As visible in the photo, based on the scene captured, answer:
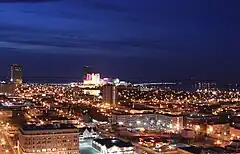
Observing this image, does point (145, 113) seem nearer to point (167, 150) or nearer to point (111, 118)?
point (111, 118)

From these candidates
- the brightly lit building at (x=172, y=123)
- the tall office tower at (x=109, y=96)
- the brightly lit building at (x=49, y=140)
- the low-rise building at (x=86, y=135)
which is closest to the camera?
the brightly lit building at (x=49, y=140)

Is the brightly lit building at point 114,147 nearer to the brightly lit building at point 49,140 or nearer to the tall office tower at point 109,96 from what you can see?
the brightly lit building at point 49,140

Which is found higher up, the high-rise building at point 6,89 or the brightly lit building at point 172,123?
the high-rise building at point 6,89

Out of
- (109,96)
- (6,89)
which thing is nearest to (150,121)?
(109,96)

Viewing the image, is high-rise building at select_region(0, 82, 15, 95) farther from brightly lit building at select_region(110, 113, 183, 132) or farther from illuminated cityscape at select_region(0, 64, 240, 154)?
brightly lit building at select_region(110, 113, 183, 132)

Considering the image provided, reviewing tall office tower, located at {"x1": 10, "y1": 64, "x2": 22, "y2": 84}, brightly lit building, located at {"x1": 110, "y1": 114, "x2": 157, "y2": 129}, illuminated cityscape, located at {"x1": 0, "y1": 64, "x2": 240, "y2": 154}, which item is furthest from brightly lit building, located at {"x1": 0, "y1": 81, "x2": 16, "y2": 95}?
brightly lit building, located at {"x1": 110, "y1": 114, "x2": 157, "y2": 129}

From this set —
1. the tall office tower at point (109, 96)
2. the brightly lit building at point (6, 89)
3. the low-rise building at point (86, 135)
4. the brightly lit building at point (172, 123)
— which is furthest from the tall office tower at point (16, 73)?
the low-rise building at point (86, 135)

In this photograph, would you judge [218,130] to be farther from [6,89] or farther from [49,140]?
[6,89]

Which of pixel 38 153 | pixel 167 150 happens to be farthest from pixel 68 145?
pixel 167 150

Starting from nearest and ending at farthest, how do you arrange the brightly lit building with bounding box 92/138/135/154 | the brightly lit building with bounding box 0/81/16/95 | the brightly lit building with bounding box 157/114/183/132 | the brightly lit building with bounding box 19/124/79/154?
the brightly lit building with bounding box 92/138/135/154 < the brightly lit building with bounding box 19/124/79/154 < the brightly lit building with bounding box 157/114/183/132 < the brightly lit building with bounding box 0/81/16/95
